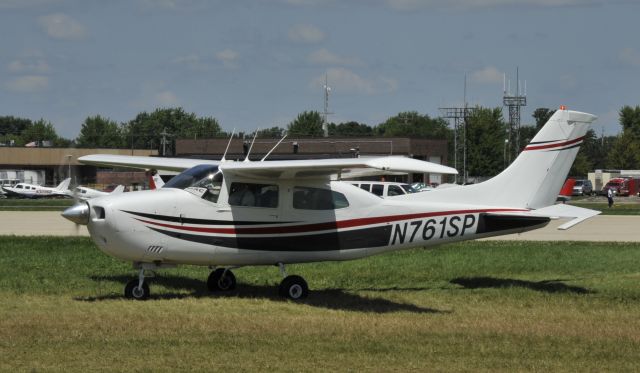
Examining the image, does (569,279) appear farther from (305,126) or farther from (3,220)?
(305,126)

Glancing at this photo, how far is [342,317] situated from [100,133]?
18094 centimetres

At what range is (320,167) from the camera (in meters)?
14.5

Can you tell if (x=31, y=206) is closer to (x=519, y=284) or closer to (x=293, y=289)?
(x=519, y=284)

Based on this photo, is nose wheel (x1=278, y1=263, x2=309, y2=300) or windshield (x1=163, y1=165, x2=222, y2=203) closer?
windshield (x1=163, y1=165, x2=222, y2=203)

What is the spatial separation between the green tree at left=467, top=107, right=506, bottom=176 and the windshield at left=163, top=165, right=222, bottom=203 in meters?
98.2

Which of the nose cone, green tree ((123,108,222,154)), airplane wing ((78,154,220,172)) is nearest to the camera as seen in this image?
the nose cone

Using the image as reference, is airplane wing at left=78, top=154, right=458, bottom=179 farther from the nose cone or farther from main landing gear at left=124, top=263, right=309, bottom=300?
the nose cone

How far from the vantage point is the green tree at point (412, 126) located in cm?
18088

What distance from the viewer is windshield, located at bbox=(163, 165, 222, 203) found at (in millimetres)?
15195

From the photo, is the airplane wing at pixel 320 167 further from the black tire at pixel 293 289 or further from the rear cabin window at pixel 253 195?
the black tire at pixel 293 289

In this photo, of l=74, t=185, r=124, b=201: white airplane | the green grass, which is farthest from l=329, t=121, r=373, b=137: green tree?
l=74, t=185, r=124, b=201: white airplane

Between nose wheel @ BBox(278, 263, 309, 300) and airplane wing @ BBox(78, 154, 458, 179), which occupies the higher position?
airplane wing @ BBox(78, 154, 458, 179)

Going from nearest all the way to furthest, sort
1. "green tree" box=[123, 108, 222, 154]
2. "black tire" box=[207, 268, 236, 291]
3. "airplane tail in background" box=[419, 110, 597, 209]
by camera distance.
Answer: "black tire" box=[207, 268, 236, 291]
"airplane tail in background" box=[419, 110, 597, 209]
"green tree" box=[123, 108, 222, 154]

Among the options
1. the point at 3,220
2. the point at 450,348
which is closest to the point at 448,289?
the point at 450,348
